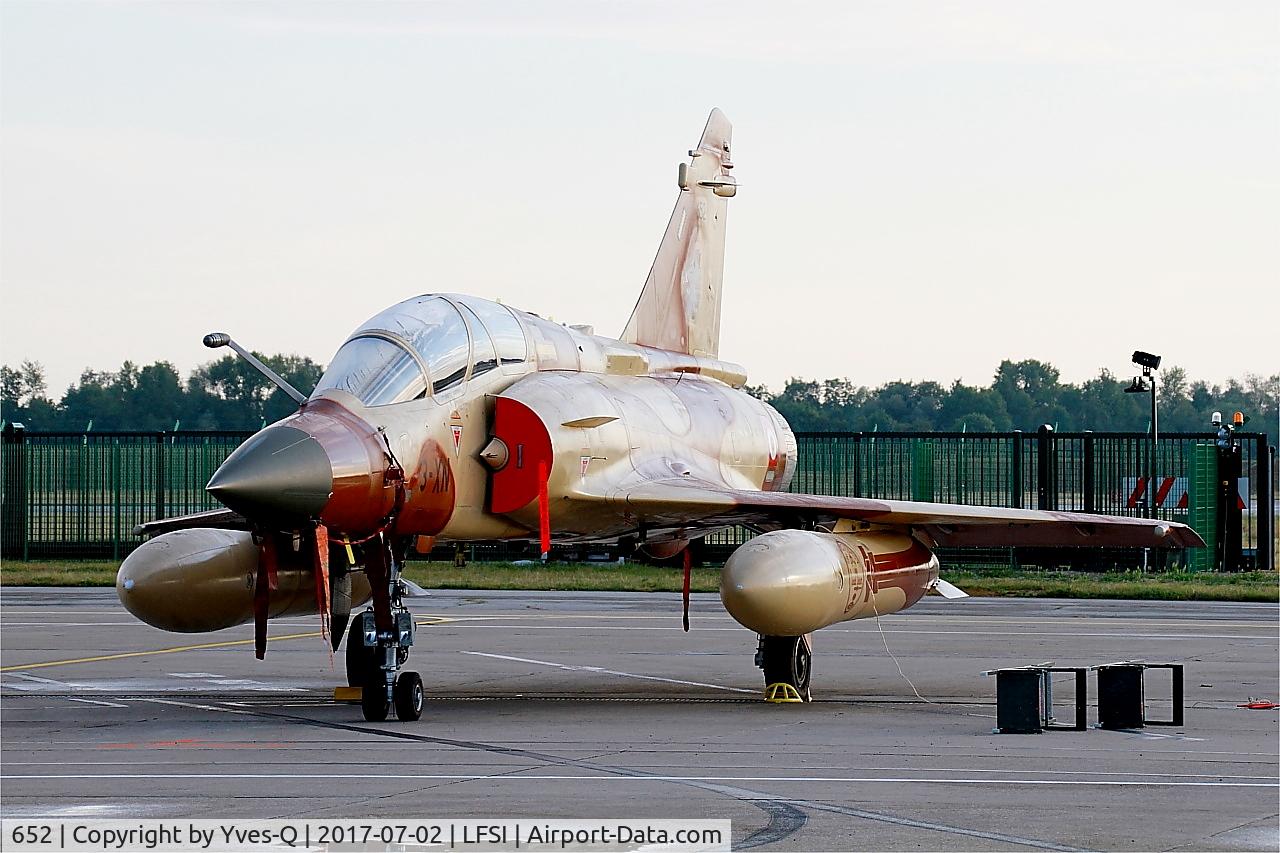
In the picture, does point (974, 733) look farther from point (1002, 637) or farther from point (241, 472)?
point (1002, 637)

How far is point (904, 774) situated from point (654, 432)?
565 cm

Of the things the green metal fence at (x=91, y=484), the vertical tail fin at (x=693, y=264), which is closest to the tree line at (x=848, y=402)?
the green metal fence at (x=91, y=484)

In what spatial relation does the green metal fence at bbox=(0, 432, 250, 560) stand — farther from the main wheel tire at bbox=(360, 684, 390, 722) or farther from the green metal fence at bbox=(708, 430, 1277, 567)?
the main wheel tire at bbox=(360, 684, 390, 722)

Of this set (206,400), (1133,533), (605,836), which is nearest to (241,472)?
(605,836)

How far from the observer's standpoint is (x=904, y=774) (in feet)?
33.4

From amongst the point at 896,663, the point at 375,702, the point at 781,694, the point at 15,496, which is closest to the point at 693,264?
the point at 896,663

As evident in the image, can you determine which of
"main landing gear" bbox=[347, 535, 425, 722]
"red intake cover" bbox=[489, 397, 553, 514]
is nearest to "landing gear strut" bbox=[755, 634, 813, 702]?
"red intake cover" bbox=[489, 397, 553, 514]

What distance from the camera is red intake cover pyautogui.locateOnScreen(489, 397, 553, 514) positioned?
13359 millimetres

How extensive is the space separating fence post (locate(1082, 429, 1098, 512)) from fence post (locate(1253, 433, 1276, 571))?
304 centimetres

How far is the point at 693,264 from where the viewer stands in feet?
64.0

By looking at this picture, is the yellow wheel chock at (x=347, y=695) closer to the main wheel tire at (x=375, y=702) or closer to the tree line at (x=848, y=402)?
Result: the main wheel tire at (x=375, y=702)

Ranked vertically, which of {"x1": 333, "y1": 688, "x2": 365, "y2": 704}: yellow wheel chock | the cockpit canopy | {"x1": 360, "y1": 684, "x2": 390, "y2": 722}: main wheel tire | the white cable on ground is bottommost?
the white cable on ground

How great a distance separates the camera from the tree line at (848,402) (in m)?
65.0

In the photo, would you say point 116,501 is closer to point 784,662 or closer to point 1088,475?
point 1088,475
